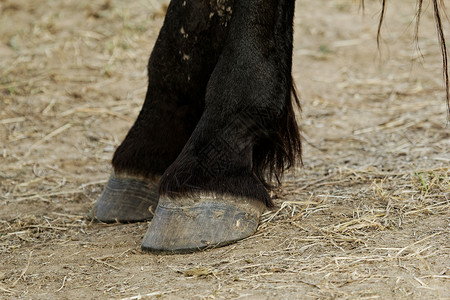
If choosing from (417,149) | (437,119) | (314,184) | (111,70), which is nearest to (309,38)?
(111,70)

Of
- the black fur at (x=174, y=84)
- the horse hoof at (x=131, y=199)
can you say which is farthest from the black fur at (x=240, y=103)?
the horse hoof at (x=131, y=199)

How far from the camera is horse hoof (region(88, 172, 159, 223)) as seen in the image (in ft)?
6.76

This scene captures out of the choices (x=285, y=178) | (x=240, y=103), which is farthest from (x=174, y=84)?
(x=285, y=178)

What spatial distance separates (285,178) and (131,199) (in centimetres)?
60

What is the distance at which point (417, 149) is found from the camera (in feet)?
8.46

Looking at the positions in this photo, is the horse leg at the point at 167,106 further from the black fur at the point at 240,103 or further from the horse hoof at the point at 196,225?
the horse hoof at the point at 196,225

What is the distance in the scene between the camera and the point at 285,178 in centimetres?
237

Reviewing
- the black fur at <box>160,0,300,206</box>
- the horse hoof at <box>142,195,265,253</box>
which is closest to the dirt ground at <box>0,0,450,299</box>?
the horse hoof at <box>142,195,265,253</box>

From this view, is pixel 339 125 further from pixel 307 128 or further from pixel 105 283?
pixel 105 283

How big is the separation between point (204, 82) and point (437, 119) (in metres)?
1.48

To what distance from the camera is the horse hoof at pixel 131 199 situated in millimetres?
2061

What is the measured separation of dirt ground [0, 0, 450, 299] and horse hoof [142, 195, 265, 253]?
4 centimetres

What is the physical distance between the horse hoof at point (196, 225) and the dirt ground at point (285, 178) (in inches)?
1.4

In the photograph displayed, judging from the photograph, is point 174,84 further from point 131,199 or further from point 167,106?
point 131,199
